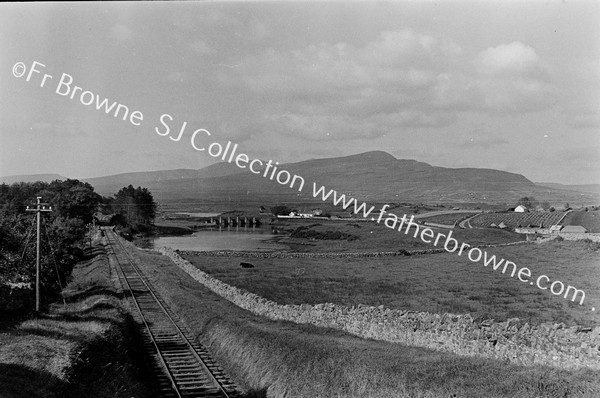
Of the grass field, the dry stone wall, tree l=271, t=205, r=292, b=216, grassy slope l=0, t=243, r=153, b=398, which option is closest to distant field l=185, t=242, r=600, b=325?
the dry stone wall

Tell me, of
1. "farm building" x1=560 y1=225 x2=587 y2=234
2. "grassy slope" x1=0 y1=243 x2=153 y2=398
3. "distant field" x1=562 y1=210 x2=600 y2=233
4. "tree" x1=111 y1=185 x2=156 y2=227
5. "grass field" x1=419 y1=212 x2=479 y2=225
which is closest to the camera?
"grassy slope" x1=0 y1=243 x2=153 y2=398

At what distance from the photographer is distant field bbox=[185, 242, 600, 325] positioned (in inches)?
1032

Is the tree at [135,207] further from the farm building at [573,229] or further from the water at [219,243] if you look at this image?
the farm building at [573,229]

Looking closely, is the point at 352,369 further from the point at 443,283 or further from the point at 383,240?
the point at 383,240

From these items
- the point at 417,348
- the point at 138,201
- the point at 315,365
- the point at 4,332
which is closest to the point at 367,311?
the point at 417,348

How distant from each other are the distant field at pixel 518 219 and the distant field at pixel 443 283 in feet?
91.8

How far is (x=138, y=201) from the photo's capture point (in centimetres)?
14938

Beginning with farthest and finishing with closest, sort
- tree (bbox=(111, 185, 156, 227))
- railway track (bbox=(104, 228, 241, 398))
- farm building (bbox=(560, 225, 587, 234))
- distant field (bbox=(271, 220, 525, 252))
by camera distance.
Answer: tree (bbox=(111, 185, 156, 227)) → distant field (bbox=(271, 220, 525, 252)) → farm building (bbox=(560, 225, 587, 234)) → railway track (bbox=(104, 228, 241, 398))

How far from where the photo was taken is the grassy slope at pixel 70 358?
515 inches

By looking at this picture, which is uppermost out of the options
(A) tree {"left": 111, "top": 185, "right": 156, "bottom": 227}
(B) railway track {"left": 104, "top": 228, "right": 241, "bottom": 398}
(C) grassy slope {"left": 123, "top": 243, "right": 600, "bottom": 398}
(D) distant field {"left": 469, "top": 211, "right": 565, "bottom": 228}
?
(D) distant field {"left": 469, "top": 211, "right": 565, "bottom": 228}

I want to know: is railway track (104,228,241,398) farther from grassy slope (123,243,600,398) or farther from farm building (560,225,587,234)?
farm building (560,225,587,234)

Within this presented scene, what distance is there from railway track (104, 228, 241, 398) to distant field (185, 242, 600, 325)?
704 centimetres

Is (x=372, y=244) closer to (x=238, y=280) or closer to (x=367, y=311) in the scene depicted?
(x=238, y=280)

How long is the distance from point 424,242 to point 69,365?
72.1 meters
